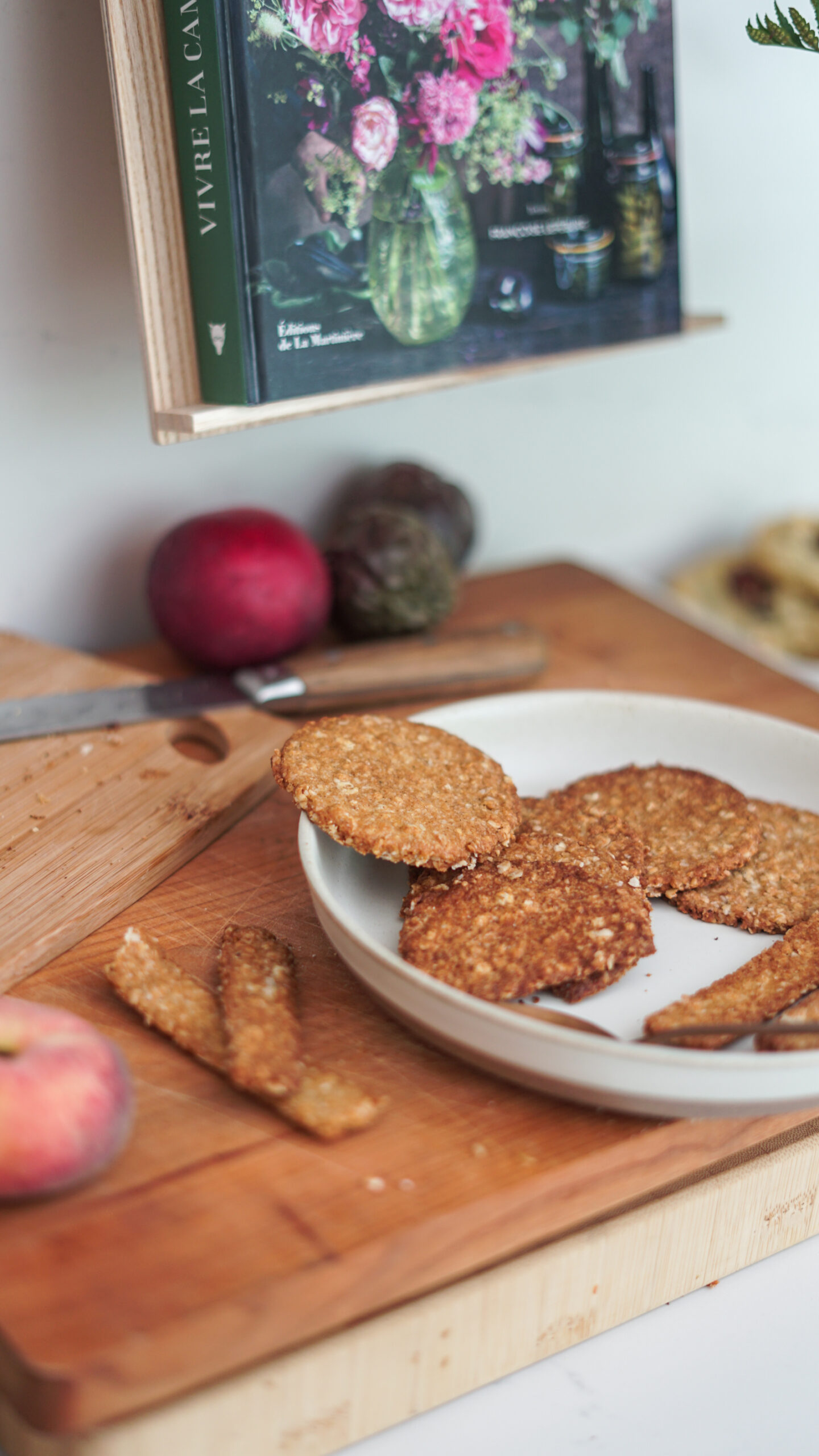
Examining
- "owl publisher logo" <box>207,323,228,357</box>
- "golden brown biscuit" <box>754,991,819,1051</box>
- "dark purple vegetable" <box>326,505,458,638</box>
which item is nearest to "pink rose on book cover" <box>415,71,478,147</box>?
"owl publisher logo" <box>207,323,228,357</box>

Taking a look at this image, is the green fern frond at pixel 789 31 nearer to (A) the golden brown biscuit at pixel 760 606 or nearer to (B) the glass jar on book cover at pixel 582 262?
(B) the glass jar on book cover at pixel 582 262

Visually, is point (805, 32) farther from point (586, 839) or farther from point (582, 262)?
point (586, 839)

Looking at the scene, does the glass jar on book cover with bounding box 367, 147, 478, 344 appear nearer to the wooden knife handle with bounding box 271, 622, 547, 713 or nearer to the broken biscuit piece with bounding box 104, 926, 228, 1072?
the wooden knife handle with bounding box 271, 622, 547, 713

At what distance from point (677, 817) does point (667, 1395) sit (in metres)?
0.40

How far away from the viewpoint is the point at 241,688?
3.79ft

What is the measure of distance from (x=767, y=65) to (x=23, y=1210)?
1.60 m

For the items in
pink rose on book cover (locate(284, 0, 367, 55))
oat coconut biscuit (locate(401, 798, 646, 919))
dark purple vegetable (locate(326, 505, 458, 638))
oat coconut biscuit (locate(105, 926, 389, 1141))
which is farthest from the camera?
dark purple vegetable (locate(326, 505, 458, 638))

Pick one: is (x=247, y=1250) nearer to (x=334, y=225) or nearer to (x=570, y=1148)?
(x=570, y=1148)

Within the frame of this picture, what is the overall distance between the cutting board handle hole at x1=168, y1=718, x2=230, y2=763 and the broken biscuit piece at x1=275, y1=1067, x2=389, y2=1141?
1.37ft

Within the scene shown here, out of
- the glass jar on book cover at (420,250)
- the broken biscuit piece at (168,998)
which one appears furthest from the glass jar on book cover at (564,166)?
the broken biscuit piece at (168,998)

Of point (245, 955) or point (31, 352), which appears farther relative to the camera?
point (31, 352)

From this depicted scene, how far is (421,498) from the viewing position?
136 cm

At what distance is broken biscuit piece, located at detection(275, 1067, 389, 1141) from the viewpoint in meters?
0.66

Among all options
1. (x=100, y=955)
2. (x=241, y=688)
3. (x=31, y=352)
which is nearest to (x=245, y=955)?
(x=100, y=955)
